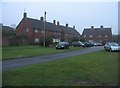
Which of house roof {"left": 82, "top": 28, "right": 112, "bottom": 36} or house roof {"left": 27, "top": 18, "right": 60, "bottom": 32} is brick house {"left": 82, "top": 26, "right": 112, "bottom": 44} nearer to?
house roof {"left": 82, "top": 28, "right": 112, "bottom": 36}

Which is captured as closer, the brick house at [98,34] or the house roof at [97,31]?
the brick house at [98,34]

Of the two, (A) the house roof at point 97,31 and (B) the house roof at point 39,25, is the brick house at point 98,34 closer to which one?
(A) the house roof at point 97,31

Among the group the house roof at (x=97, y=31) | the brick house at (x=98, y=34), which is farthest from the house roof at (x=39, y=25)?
the house roof at (x=97, y=31)

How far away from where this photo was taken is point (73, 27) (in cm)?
11456

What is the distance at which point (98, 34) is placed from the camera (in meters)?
117

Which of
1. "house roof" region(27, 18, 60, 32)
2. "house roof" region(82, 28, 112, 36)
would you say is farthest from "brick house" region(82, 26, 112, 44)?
"house roof" region(27, 18, 60, 32)

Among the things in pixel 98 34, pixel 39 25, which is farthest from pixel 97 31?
pixel 39 25

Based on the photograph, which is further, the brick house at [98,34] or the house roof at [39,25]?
the brick house at [98,34]

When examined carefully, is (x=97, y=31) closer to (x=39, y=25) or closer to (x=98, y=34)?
(x=98, y=34)

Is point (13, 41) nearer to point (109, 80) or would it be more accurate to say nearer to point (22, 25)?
point (22, 25)

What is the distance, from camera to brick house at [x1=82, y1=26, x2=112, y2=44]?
115 m

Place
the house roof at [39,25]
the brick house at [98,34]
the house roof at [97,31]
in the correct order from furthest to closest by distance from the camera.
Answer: the house roof at [97,31]
the brick house at [98,34]
the house roof at [39,25]

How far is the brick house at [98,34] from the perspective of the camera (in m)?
115

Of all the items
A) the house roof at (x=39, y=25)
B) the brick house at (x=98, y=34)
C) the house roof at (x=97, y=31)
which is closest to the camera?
the house roof at (x=39, y=25)
